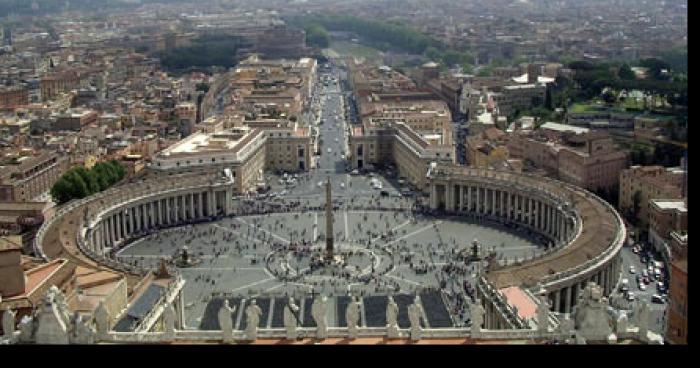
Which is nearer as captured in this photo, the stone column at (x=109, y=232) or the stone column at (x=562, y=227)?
the stone column at (x=562, y=227)

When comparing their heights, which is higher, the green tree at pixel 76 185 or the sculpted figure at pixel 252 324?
the sculpted figure at pixel 252 324

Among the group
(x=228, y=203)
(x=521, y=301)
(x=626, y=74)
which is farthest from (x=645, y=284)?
(x=626, y=74)

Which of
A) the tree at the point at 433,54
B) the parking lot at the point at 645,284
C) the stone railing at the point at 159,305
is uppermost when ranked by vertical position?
the tree at the point at 433,54

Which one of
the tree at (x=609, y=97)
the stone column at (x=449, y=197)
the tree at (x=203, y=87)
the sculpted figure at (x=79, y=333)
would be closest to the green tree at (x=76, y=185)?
the stone column at (x=449, y=197)

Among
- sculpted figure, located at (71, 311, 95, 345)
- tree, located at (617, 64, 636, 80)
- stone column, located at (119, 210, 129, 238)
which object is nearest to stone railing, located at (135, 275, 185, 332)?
sculpted figure, located at (71, 311, 95, 345)

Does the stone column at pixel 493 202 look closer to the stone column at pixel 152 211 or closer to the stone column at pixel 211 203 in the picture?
the stone column at pixel 211 203

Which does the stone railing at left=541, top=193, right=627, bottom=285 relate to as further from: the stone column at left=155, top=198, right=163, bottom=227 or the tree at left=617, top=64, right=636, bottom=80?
the tree at left=617, top=64, right=636, bottom=80

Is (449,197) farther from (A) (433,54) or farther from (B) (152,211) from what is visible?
(A) (433,54)

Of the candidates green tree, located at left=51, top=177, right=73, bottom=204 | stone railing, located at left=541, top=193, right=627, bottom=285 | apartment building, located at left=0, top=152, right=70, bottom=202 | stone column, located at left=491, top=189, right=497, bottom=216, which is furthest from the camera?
apartment building, located at left=0, top=152, right=70, bottom=202
